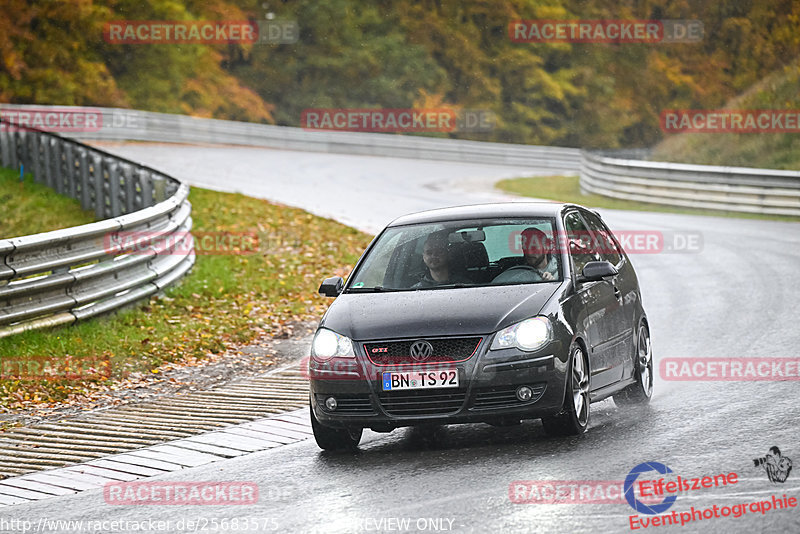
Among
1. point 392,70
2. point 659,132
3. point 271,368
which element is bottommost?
point 659,132

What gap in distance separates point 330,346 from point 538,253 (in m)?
1.75

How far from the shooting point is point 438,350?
7.67 metres

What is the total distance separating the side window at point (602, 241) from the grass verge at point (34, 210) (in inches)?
466

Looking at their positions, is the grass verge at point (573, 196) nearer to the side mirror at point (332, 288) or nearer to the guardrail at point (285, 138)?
the guardrail at point (285, 138)

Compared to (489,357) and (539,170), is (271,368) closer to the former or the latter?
(489,357)

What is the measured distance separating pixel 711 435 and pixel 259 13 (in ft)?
181

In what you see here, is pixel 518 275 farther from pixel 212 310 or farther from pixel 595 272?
pixel 212 310

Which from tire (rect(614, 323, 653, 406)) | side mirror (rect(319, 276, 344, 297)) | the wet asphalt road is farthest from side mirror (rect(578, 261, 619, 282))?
side mirror (rect(319, 276, 344, 297))

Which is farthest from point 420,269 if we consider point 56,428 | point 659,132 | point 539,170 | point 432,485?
point 659,132

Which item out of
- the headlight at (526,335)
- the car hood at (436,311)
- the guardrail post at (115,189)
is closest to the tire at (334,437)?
the car hood at (436,311)

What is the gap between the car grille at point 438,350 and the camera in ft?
25.1

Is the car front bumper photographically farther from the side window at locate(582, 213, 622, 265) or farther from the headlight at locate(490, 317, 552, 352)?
the side window at locate(582, 213, 622, 265)

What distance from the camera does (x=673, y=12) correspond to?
2670 inches

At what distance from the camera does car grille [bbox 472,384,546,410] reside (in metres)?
7.62
